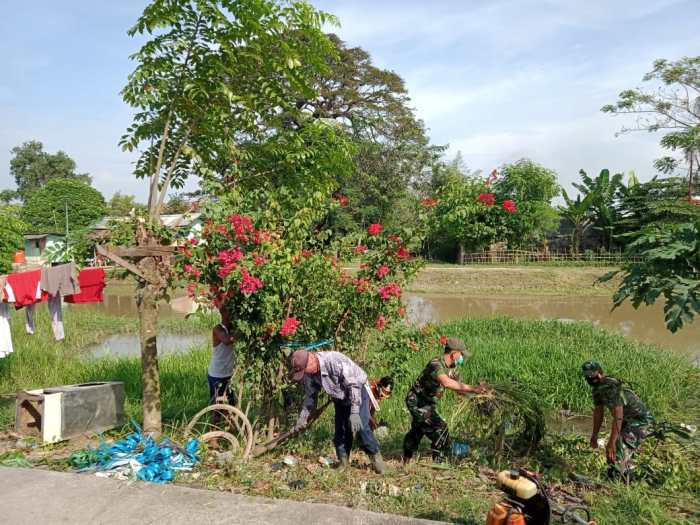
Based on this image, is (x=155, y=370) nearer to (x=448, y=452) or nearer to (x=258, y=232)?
(x=258, y=232)

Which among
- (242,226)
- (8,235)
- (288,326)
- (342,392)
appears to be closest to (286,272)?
(288,326)

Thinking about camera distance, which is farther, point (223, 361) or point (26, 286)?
point (26, 286)

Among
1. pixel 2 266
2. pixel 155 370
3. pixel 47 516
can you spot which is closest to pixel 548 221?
pixel 2 266

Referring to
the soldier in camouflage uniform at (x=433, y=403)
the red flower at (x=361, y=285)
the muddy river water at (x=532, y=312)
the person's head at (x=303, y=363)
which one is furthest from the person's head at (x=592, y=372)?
the muddy river water at (x=532, y=312)

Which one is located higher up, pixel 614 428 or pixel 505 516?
pixel 505 516

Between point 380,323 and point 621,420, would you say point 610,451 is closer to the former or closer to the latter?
point 621,420

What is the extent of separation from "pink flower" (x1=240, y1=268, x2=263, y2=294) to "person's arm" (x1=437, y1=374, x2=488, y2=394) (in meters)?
1.88

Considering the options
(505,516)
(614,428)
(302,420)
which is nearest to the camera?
(505,516)

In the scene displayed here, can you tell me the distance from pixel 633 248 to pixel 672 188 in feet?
80.0

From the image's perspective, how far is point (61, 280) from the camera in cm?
651

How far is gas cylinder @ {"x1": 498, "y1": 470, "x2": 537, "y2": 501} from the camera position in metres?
2.68

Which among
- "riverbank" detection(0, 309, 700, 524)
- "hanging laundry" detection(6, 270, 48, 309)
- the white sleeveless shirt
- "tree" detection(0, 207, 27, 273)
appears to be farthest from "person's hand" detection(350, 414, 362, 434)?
"tree" detection(0, 207, 27, 273)

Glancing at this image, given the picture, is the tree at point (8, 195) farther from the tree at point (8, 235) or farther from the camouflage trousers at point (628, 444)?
the camouflage trousers at point (628, 444)

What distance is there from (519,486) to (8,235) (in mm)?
12579
